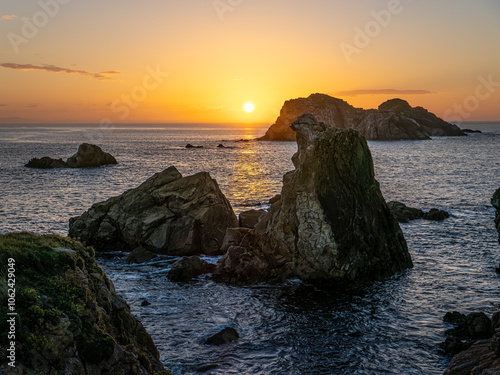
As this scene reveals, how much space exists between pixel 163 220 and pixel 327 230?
1833 cm

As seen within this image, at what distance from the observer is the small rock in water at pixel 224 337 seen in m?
24.9

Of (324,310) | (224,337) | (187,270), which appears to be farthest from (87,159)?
(224,337)

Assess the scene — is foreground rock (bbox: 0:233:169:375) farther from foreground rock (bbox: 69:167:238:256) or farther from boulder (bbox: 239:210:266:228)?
boulder (bbox: 239:210:266:228)

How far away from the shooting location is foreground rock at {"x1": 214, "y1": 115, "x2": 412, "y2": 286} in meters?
34.6

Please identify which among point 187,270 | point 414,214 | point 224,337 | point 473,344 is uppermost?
point 414,214

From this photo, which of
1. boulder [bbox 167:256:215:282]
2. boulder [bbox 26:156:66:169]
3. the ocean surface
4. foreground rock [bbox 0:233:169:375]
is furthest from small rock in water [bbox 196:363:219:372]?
boulder [bbox 26:156:66:169]

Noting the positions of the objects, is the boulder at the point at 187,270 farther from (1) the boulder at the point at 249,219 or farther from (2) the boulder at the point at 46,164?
(2) the boulder at the point at 46,164

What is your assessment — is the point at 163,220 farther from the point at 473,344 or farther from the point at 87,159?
the point at 87,159

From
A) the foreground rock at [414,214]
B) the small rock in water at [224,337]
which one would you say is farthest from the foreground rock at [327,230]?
the foreground rock at [414,214]

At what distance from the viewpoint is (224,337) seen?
25.1 metres

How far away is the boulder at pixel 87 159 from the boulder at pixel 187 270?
3490 inches

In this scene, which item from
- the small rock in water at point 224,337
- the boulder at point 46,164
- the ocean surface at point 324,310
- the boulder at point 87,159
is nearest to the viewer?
the ocean surface at point 324,310

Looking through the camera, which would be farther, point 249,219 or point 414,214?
point 414,214

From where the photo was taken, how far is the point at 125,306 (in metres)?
19.5
